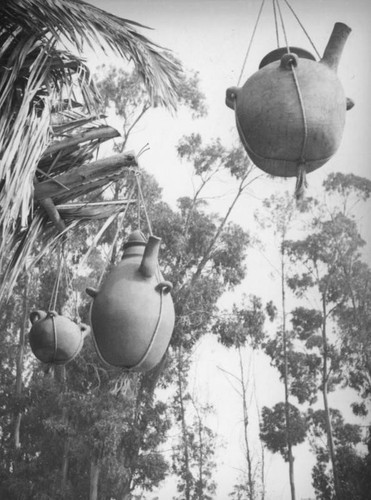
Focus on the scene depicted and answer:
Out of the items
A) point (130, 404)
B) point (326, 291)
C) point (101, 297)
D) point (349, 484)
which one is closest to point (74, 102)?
point (101, 297)

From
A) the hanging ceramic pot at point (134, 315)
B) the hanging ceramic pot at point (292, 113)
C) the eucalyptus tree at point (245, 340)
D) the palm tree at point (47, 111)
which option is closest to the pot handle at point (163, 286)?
the hanging ceramic pot at point (134, 315)

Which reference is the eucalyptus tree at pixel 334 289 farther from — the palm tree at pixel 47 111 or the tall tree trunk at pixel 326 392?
the palm tree at pixel 47 111

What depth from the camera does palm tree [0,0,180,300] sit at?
2.29 meters

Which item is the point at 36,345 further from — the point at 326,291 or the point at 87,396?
the point at 326,291

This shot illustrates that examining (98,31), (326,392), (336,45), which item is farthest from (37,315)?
(326,392)

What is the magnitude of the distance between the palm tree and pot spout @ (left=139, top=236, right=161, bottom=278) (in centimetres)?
67

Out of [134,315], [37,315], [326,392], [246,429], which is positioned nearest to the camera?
[134,315]

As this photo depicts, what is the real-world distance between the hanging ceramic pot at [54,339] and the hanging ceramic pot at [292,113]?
172 centimetres

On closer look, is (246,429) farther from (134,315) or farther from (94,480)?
(134,315)

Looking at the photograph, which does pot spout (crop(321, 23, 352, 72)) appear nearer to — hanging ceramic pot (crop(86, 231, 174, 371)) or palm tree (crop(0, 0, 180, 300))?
hanging ceramic pot (crop(86, 231, 174, 371))

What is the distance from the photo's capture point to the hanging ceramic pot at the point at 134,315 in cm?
169

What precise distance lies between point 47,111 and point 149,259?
3.76ft

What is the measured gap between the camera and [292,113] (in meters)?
1.34

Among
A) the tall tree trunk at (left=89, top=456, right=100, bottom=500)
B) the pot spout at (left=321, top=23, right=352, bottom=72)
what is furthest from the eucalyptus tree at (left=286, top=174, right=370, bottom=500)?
the pot spout at (left=321, top=23, right=352, bottom=72)
